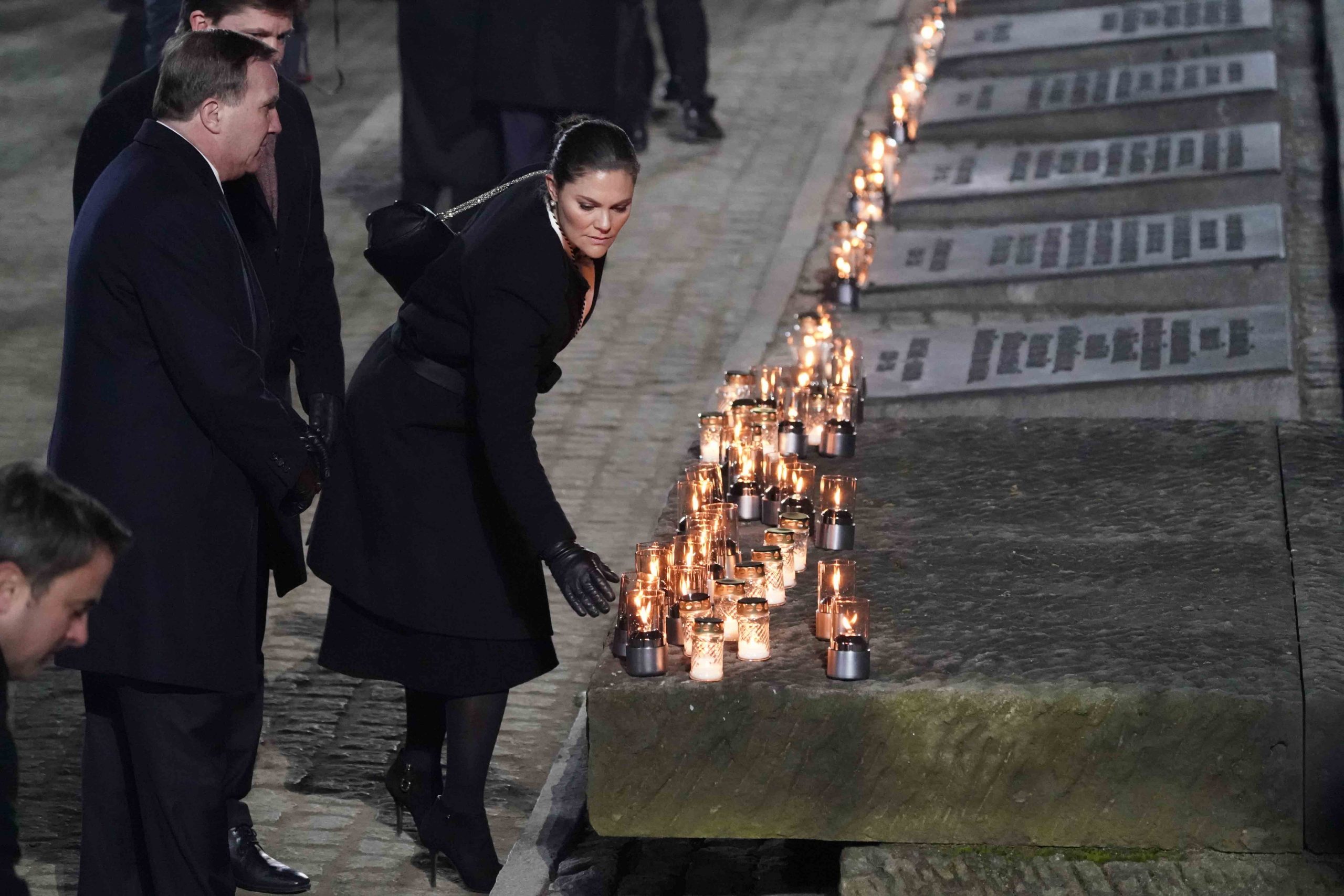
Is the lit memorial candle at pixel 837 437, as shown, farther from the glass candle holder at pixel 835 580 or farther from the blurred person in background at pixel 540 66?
the blurred person in background at pixel 540 66

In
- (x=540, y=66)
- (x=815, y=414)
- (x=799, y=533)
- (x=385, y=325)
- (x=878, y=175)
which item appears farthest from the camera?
(x=878, y=175)

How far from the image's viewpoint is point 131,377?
4.36m

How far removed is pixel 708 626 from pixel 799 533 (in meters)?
0.77

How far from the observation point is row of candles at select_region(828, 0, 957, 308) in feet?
31.3

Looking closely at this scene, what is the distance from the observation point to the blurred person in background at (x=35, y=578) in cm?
306

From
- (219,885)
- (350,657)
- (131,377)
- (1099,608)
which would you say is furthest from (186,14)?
(1099,608)

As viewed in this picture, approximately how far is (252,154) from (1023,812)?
2.09m

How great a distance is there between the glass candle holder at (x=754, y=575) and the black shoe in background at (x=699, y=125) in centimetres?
827

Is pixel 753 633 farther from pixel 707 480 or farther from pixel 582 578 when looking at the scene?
pixel 707 480

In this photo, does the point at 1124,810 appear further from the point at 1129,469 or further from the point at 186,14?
the point at 186,14

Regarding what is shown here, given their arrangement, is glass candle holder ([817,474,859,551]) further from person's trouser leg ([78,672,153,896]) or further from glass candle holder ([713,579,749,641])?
person's trouser leg ([78,672,153,896])

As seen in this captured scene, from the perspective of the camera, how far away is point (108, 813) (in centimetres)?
466

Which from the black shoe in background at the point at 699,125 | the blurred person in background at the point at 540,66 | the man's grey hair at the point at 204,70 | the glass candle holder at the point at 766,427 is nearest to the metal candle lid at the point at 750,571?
the glass candle holder at the point at 766,427

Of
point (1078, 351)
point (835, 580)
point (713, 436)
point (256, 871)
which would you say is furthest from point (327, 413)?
point (1078, 351)
